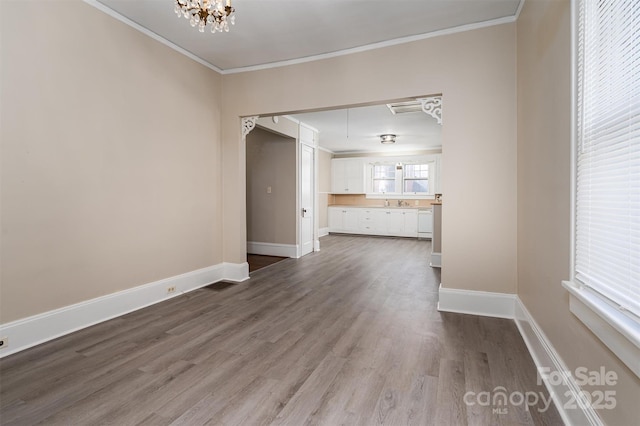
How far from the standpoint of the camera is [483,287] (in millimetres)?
3016

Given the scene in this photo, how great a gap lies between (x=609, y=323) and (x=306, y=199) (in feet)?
18.0

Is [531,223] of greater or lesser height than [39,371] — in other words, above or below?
above

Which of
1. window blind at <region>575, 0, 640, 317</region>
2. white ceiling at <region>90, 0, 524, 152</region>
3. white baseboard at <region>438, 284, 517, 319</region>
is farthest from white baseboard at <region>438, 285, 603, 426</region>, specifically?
white ceiling at <region>90, 0, 524, 152</region>

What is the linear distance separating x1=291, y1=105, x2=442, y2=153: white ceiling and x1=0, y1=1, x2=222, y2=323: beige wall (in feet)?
8.80

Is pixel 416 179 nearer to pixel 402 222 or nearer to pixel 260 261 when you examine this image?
pixel 402 222

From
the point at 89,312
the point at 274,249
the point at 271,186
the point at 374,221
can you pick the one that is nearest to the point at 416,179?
the point at 374,221

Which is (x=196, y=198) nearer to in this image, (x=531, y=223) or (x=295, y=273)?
(x=295, y=273)

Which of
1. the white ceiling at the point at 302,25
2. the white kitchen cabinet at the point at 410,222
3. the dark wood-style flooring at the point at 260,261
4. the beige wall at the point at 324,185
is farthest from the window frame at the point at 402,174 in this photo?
the white ceiling at the point at 302,25

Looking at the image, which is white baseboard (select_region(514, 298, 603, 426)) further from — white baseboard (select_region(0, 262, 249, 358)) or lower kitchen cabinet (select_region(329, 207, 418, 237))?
lower kitchen cabinet (select_region(329, 207, 418, 237))

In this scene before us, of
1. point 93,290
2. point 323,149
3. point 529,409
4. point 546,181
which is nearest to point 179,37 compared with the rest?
point 93,290

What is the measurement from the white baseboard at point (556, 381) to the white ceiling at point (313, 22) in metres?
2.72

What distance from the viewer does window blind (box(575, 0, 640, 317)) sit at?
1.07m

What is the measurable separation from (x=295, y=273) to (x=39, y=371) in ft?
10.1

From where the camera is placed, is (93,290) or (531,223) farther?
(93,290)
